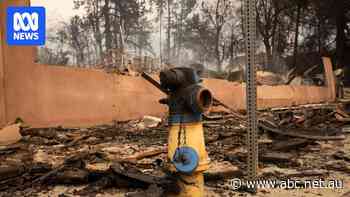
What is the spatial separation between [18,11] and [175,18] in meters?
6.00

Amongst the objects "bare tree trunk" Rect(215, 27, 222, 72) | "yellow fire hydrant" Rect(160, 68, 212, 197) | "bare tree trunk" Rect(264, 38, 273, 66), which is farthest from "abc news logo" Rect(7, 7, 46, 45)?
"bare tree trunk" Rect(264, 38, 273, 66)

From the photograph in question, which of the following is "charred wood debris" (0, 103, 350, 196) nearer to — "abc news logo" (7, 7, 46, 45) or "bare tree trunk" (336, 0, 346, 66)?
"abc news logo" (7, 7, 46, 45)

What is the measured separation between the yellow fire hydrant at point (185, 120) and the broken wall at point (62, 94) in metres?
4.99

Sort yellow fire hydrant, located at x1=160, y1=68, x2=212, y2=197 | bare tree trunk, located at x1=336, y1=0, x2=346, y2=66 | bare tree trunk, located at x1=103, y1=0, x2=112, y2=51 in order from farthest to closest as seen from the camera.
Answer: bare tree trunk, located at x1=336, y1=0, x2=346, y2=66, bare tree trunk, located at x1=103, y1=0, x2=112, y2=51, yellow fire hydrant, located at x1=160, y1=68, x2=212, y2=197

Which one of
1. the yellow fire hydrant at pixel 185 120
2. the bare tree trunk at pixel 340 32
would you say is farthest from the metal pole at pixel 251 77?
the bare tree trunk at pixel 340 32

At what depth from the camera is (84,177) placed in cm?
398

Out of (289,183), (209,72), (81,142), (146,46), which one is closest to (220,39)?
(209,72)

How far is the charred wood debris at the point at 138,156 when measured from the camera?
154 inches

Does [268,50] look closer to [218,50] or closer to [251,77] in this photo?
[218,50]

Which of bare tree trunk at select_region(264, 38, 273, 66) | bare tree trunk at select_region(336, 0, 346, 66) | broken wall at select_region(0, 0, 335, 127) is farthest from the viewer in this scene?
bare tree trunk at select_region(336, 0, 346, 66)

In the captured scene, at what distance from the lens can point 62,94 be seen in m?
8.12

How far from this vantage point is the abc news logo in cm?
761

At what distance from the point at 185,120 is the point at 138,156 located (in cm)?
209

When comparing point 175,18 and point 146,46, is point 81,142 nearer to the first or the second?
point 146,46
